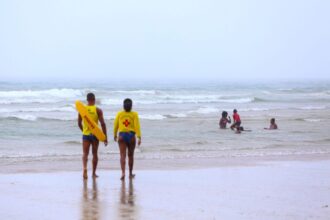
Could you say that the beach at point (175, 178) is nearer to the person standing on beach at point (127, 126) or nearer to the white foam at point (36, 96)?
the person standing on beach at point (127, 126)

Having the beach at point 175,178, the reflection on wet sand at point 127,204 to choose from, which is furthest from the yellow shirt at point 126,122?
the reflection on wet sand at point 127,204

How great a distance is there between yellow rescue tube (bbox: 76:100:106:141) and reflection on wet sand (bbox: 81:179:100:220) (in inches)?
36.2

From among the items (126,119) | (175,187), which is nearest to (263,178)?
(175,187)

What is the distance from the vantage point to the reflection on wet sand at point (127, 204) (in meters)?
8.03

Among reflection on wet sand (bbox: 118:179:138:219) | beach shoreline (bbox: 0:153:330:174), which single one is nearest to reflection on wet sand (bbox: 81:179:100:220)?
reflection on wet sand (bbox: 118:179:138:219)

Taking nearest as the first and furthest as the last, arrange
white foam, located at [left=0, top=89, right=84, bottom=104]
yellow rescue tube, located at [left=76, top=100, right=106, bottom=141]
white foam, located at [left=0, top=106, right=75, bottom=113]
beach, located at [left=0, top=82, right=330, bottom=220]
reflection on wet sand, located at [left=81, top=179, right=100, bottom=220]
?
reflection on wet sand, located at [left=81, top=179, right=100, bottom=220]
beach, located at [left=0, top=82, right=330, bottom=220]
yellow rescue tube, located at [left=76, top=100, right=106, bottom=141]
white foam, located at [left=0, top=106, right=75, bottom=113]
white foam, located at [left=0, top=89, right=84, bottom=104]

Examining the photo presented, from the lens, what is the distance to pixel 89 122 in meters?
11.0

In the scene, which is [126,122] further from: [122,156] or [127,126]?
[122,156]

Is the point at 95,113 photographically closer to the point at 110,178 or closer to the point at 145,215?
the point at 110,178

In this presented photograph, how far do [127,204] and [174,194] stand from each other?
1.04m

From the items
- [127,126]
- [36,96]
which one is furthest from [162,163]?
[36,96]

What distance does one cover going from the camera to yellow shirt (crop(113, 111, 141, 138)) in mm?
11102

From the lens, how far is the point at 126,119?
11.1 meters

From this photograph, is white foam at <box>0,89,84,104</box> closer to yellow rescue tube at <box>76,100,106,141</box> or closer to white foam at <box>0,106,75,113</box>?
white foam at <box>0,106,75,113</box>
